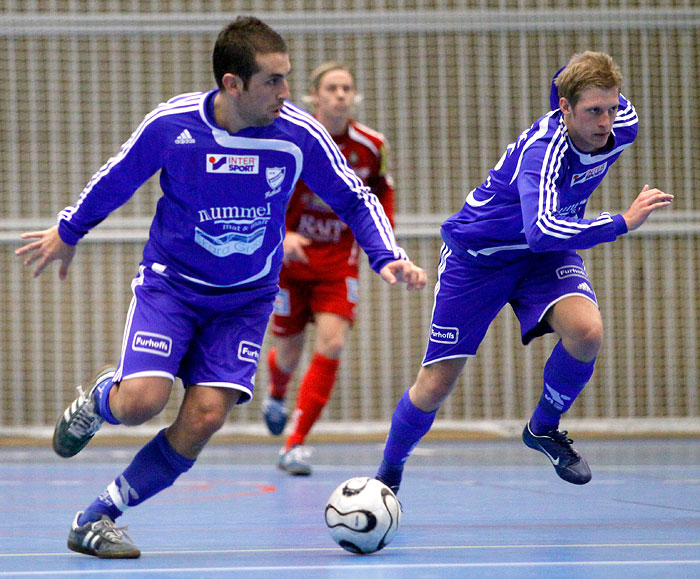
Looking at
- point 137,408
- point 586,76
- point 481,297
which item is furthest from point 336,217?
point 137,408

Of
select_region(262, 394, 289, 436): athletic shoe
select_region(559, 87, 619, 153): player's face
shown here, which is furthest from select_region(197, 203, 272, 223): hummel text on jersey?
select_region(262, 394, 289, 436): athletic shoe

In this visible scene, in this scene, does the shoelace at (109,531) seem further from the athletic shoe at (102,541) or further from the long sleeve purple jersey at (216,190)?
the long sleeve purple jersey at (216,190)

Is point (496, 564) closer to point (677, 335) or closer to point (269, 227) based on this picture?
point (269, 227)

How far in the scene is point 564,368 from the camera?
12.8 feet

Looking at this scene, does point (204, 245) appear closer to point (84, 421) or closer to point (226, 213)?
point (226, 213)

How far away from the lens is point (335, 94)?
5703mm

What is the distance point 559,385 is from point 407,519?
75 centimetres

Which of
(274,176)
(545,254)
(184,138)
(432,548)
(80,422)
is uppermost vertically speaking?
(184,138)

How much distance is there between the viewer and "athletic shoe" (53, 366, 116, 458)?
11.7 feet

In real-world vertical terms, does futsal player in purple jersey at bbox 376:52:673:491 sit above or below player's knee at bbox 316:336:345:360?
above

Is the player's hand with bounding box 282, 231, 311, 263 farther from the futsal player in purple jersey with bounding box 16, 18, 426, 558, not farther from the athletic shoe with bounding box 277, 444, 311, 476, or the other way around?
the futsal player in purple jersey with bounding box 16, 18, 426, 558

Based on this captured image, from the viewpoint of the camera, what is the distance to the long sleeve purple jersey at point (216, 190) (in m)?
3.40

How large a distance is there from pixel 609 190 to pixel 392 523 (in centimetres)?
603

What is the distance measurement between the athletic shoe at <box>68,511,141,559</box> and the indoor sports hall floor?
0.03 m
